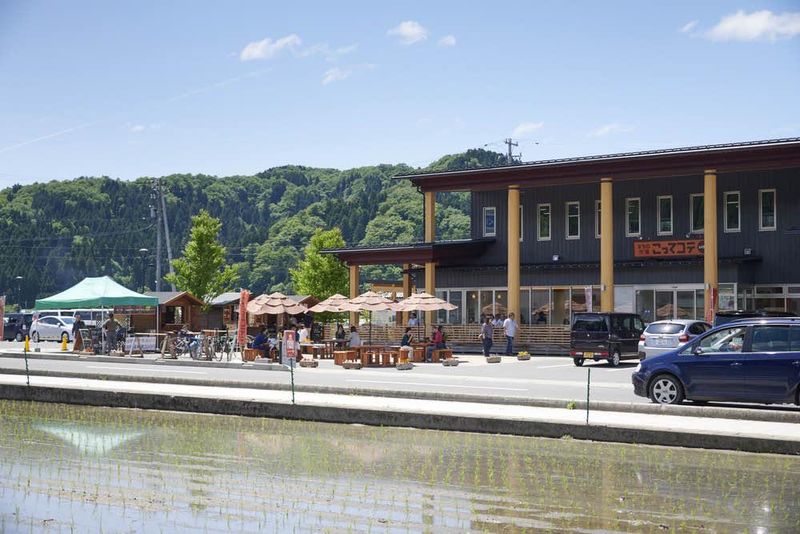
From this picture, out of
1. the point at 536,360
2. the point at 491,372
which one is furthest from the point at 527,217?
the point at 491,372

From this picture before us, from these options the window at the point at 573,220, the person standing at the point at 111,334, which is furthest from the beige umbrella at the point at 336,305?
the window at the point at 573,220

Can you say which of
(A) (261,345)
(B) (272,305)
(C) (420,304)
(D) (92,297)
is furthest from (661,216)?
(D) (92,297)

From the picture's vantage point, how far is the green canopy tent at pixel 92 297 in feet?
127

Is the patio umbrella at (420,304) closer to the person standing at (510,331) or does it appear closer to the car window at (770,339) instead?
the person standing at (510,331)

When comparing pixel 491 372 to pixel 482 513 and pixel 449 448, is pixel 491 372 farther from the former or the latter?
pixel 482 513

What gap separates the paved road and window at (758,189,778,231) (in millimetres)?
11508

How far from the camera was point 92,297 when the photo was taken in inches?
1519

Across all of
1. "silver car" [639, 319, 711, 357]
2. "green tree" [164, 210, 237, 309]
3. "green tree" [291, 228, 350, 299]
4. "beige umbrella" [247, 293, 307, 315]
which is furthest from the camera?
"green tree" [291, 228, 350, 299]

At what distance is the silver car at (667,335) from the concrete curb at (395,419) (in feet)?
40.3

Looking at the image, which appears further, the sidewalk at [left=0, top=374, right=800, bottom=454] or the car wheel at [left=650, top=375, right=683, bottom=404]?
the car wheel at [left=650, top=375, right=683, bottom=404]

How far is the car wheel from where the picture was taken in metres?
18.6

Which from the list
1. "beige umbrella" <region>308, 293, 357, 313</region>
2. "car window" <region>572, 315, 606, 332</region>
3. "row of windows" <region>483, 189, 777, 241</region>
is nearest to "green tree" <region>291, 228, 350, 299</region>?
"row of windows" <region>483, 189, 777, 241</region>

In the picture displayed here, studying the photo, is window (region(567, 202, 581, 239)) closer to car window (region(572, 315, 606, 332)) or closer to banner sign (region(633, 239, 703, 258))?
banner sign (region(633, 239, 703, 258))

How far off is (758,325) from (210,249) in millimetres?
53530
